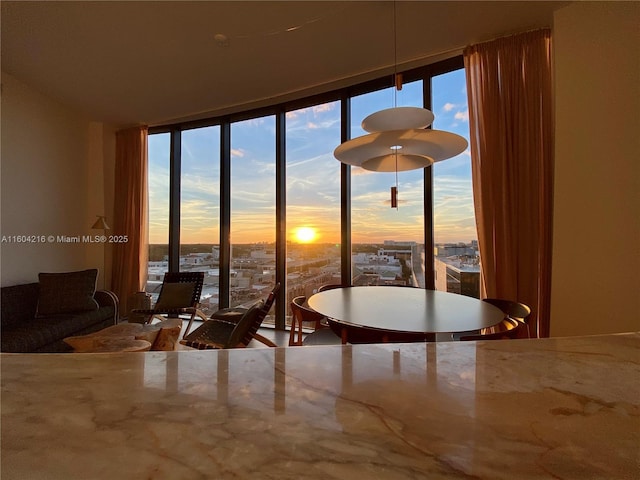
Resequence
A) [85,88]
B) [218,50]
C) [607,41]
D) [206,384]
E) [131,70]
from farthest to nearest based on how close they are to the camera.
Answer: [85,88], [131,70], [218,50], [607,41], [206,384]

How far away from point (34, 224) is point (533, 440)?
16.7 ft

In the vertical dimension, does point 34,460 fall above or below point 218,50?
below

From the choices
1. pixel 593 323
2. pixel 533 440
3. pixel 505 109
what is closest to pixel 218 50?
pixel 505 109

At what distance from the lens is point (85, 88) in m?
3.50

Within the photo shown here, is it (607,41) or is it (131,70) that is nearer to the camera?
(607,41)

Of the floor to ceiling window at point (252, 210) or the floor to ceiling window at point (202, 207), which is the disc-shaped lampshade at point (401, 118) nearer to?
the floor to ceiling window at point (252, 210)

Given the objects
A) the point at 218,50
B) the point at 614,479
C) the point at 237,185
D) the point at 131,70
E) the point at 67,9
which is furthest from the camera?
the point at 237,185

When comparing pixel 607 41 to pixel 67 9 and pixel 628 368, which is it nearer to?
pixel 628 368

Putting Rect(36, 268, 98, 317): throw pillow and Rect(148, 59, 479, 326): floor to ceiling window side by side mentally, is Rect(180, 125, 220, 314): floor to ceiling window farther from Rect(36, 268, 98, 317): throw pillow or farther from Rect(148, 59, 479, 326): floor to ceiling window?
Rect(36, 268, 98, 317): throw pillow

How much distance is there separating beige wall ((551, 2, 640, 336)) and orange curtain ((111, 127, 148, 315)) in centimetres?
524

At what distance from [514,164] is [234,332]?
288 cm

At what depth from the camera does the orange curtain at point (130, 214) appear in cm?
445

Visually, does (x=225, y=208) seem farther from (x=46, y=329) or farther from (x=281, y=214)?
(x=46, y=329)

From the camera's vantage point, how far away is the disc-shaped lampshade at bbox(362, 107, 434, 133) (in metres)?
1.57
